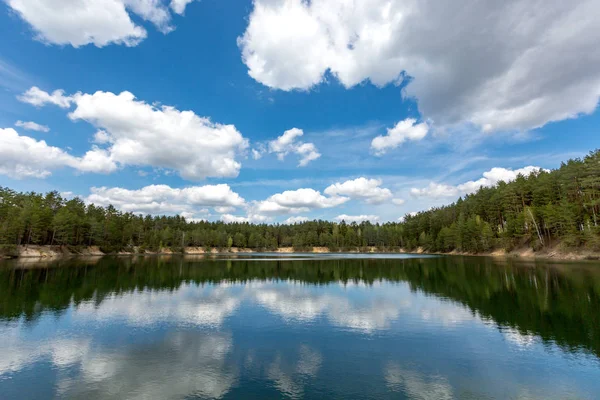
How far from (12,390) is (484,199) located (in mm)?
155840

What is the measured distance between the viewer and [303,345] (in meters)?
20.2

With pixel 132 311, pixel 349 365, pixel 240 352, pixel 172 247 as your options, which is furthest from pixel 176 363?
pixel 172 247

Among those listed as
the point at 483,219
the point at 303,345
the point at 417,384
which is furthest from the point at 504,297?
the point at 483,219

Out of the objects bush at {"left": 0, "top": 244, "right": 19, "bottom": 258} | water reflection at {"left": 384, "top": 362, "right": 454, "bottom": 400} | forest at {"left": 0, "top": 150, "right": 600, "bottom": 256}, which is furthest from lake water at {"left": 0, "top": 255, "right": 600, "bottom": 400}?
bush at {"left": 0, "top": 244, "right": 19, "bottom": 258}

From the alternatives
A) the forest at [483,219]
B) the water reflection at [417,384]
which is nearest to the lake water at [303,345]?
the water reflection at [417,384]

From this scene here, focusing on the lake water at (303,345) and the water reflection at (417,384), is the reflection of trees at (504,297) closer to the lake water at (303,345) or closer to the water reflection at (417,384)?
the lake water at (303,345)

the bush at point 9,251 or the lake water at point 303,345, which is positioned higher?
the bush at point 9,251

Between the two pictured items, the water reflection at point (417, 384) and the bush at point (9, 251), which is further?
the bush at point (9, 251)

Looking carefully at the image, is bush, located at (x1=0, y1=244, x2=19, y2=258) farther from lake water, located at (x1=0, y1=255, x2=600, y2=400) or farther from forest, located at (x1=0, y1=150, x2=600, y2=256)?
lake water, located at (x1=0, y1=255, x2=600, y2=400)

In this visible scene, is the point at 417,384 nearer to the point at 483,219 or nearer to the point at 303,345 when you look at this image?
the point at 303,345

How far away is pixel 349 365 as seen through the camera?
55.4 feet

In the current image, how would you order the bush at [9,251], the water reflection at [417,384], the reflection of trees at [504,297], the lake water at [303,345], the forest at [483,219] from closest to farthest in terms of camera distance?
the water reflection at [417,384] < the lake water at [303,345] < the reflection of trees at [504,297] < the forest at [483,219] < the bush at [9,251]

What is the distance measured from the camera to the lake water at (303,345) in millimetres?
14312

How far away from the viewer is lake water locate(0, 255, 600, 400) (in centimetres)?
1431
